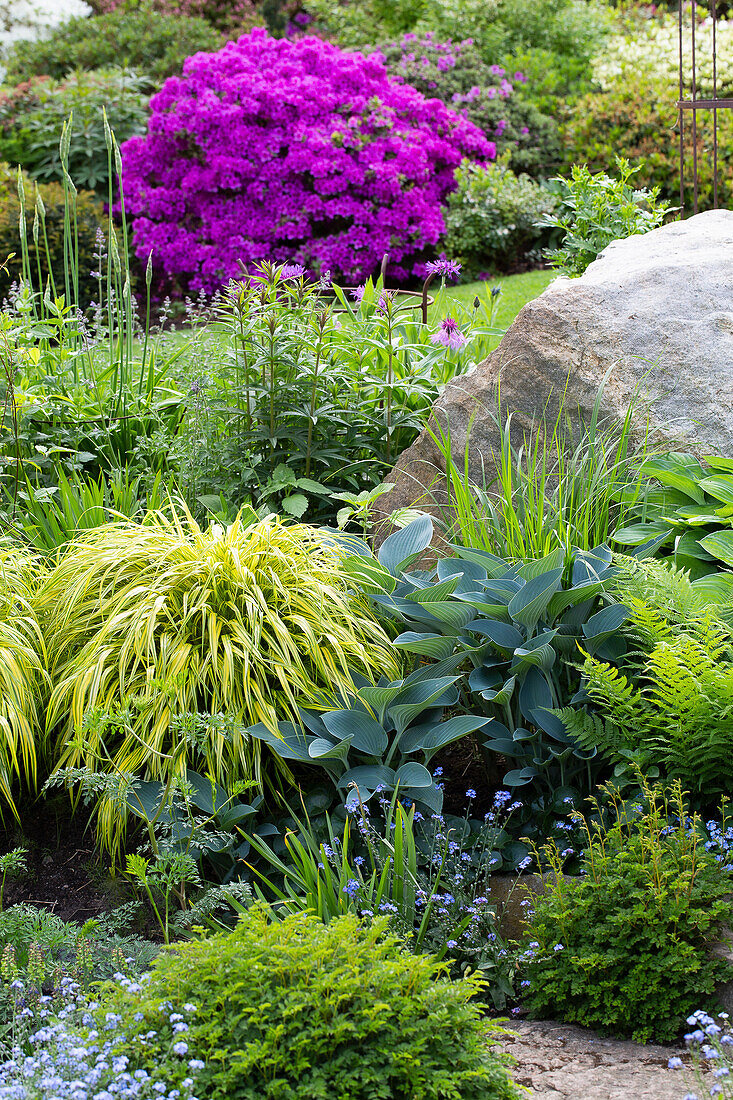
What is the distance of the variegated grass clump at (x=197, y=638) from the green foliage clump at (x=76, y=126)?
26.7 ft

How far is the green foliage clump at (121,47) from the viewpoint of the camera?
43.8 feet

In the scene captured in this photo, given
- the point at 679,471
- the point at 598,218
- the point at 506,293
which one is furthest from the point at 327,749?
the point at 506,293

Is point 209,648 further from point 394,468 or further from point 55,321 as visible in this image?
point 55,321

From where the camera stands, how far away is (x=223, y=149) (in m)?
8.82

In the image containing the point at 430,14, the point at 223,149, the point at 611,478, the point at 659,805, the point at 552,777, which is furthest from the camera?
the point at 430,14

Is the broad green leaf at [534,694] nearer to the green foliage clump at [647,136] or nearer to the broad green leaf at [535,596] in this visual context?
the broad green leaf at [535,596]

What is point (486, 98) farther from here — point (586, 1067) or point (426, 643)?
point (586, 1067)

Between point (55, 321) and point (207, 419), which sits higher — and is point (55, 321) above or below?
above

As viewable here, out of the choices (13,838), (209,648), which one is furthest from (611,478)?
(13,838)

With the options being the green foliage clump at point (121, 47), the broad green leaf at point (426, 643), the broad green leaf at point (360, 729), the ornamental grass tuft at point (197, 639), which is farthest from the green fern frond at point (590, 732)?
the green foliage clump at point (121, 47)

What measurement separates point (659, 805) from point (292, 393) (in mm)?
2185

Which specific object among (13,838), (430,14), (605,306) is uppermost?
(430,14)

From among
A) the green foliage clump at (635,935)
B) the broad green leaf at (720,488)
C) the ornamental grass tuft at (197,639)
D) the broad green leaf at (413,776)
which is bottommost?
the green foliage clump at (635,935)

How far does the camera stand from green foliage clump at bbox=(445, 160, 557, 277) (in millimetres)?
9039
